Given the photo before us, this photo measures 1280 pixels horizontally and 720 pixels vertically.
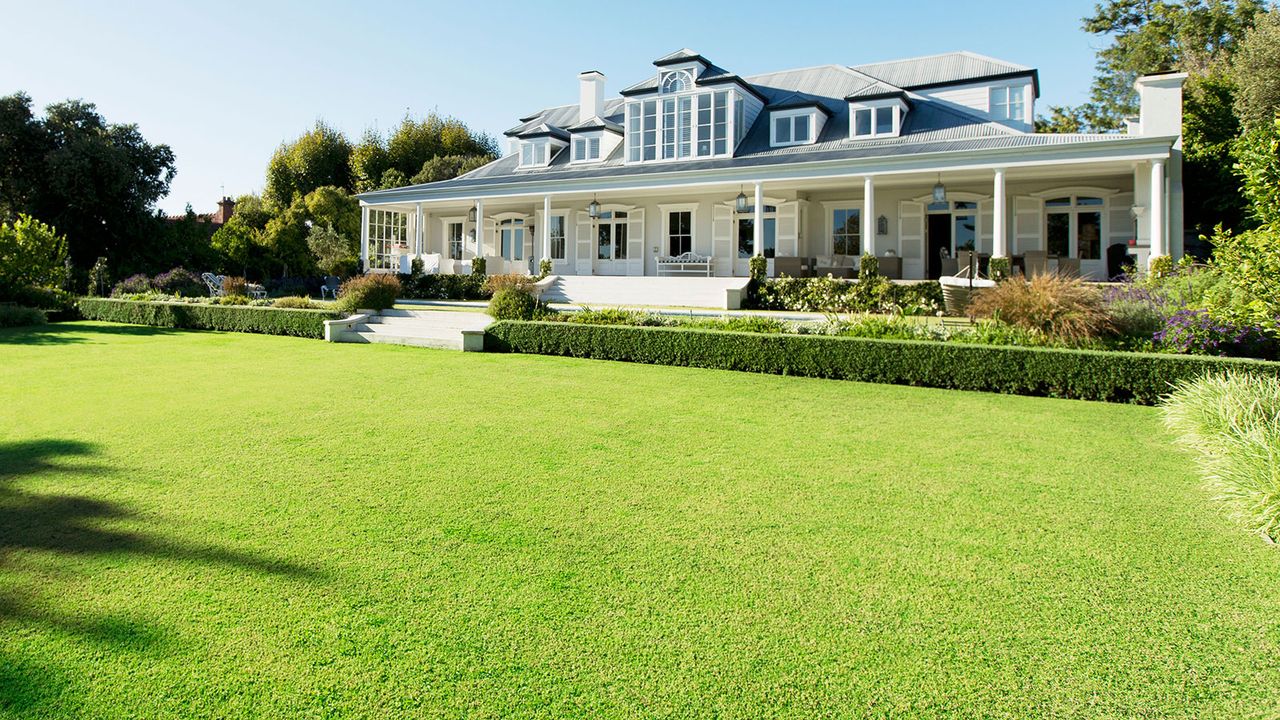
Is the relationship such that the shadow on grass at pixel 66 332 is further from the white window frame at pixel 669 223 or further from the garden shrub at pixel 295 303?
the white window frame at pixel 669 223

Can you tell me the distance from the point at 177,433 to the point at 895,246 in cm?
1808

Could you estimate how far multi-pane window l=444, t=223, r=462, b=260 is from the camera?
88.8ft

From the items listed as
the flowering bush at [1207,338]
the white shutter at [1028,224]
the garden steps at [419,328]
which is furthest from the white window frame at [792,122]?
the flowering bush at [1207,338]

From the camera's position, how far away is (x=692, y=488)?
4.97 meters

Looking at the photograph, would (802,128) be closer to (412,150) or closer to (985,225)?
(985,225)

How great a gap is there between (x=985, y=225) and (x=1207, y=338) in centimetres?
1096

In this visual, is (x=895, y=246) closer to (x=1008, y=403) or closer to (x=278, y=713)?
(x=1008, y=403)

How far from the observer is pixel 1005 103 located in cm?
1980

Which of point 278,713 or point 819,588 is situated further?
point 819,588

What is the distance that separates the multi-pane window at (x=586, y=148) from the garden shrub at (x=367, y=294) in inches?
378

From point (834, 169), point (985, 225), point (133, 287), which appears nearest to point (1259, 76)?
point (985, 225)

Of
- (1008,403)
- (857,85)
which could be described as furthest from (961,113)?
(1008,403)

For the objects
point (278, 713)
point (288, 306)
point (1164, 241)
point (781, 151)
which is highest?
point (781, 151)

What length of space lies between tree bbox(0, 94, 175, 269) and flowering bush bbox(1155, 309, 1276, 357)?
108 feet
